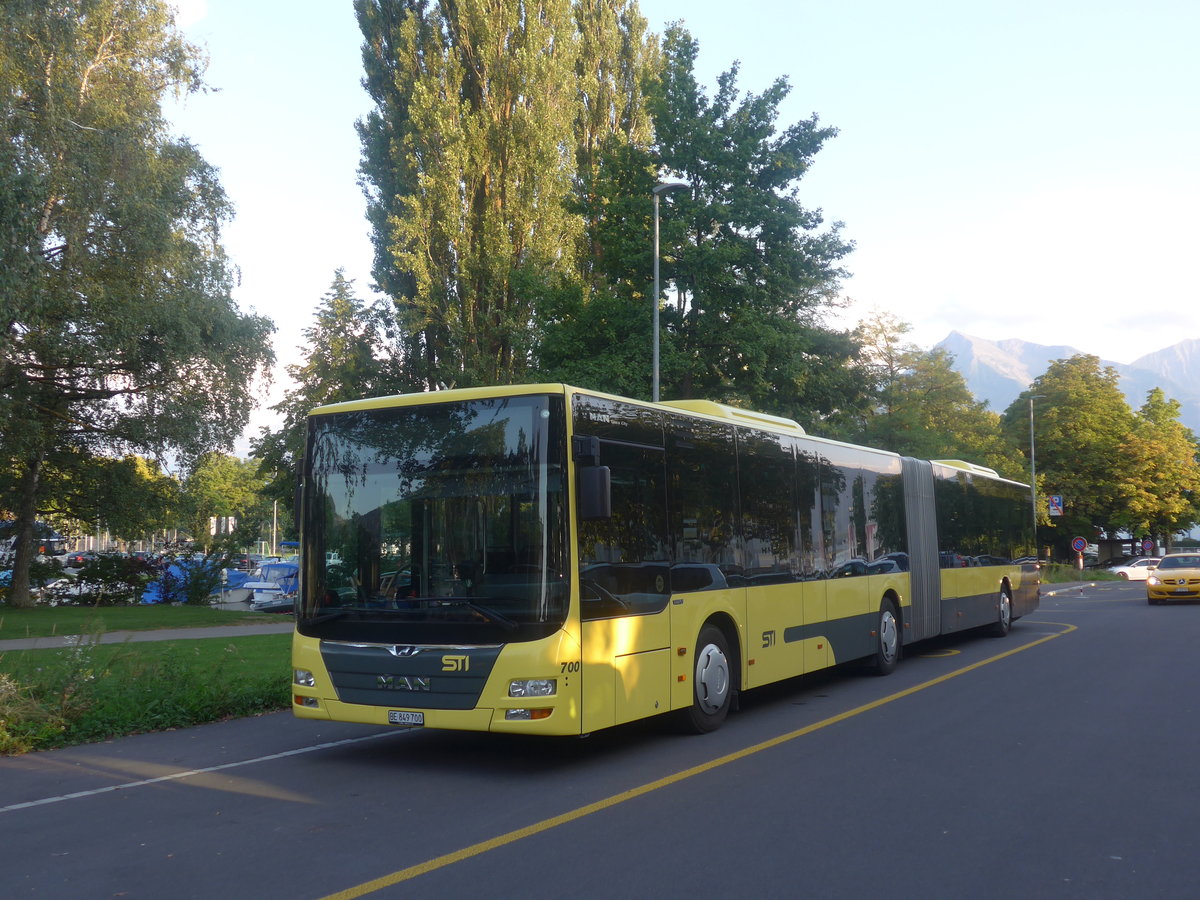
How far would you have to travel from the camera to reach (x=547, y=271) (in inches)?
1316

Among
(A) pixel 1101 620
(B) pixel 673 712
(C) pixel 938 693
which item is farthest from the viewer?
(A) pixel 1101 620

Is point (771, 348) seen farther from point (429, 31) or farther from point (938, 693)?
point (429, 31)

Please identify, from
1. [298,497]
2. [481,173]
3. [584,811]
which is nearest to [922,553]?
[298,497]

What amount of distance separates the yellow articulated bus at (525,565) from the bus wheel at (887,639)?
12.8 ft

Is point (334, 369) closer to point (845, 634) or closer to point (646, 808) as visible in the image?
point (845, 634)

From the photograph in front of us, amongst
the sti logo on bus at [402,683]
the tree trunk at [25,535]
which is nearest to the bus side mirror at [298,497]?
the sti logo on bus at [402,683]

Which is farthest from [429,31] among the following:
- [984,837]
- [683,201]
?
[984,837]

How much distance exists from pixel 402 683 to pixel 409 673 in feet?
0.35

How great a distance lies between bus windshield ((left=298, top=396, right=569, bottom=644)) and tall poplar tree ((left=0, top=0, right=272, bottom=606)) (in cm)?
1478

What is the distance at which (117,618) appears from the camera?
25094 mm

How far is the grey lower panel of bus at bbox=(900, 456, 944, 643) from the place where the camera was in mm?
16031

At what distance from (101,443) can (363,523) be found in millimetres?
24135

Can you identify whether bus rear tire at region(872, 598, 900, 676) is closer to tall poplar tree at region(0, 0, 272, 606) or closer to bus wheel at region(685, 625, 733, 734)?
bus wheel at region(685, 625, 733, 734)

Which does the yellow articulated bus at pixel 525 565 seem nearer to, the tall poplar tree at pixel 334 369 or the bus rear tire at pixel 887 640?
the bus rear tire at pixel 887 640
